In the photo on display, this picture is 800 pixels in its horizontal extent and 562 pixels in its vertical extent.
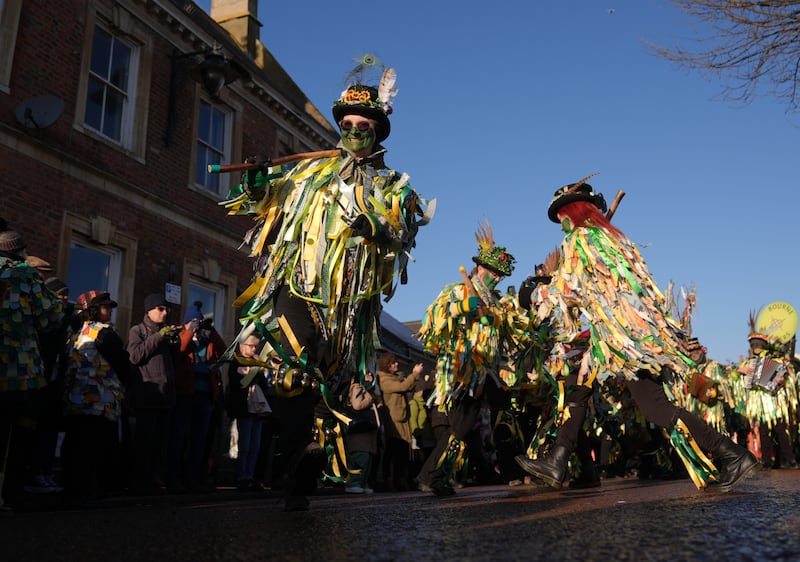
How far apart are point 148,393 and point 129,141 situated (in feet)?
24.2

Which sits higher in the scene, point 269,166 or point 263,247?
point 269,166

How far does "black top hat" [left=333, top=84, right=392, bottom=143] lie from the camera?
4289 mm

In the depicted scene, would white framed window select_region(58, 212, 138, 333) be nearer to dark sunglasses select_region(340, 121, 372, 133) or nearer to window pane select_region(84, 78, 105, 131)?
window pane select_region(84, 78, 105, 131)

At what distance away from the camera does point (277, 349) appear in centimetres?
370

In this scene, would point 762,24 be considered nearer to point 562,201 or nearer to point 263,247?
point 562,201

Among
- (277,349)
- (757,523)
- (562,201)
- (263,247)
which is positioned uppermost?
(562,201)

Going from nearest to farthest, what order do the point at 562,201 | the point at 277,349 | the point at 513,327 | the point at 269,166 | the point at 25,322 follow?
the point at 277,349
the point at 269,166
the point at 25,322
the point at 562,201
the point at 513,327

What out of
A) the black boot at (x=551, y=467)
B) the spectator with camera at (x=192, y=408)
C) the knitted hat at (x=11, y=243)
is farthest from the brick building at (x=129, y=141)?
the black boot at (x=551, y=467)

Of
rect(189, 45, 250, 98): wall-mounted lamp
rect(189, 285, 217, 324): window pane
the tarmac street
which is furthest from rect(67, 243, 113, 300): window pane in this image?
the tarmac street

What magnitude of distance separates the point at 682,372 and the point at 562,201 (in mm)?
1713

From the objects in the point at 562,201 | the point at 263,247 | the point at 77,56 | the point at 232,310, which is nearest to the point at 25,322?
the point at 263,247

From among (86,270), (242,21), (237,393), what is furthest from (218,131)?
(237,393)

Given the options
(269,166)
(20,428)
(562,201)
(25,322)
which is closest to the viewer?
(269,166)

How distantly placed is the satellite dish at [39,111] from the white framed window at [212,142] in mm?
4006
